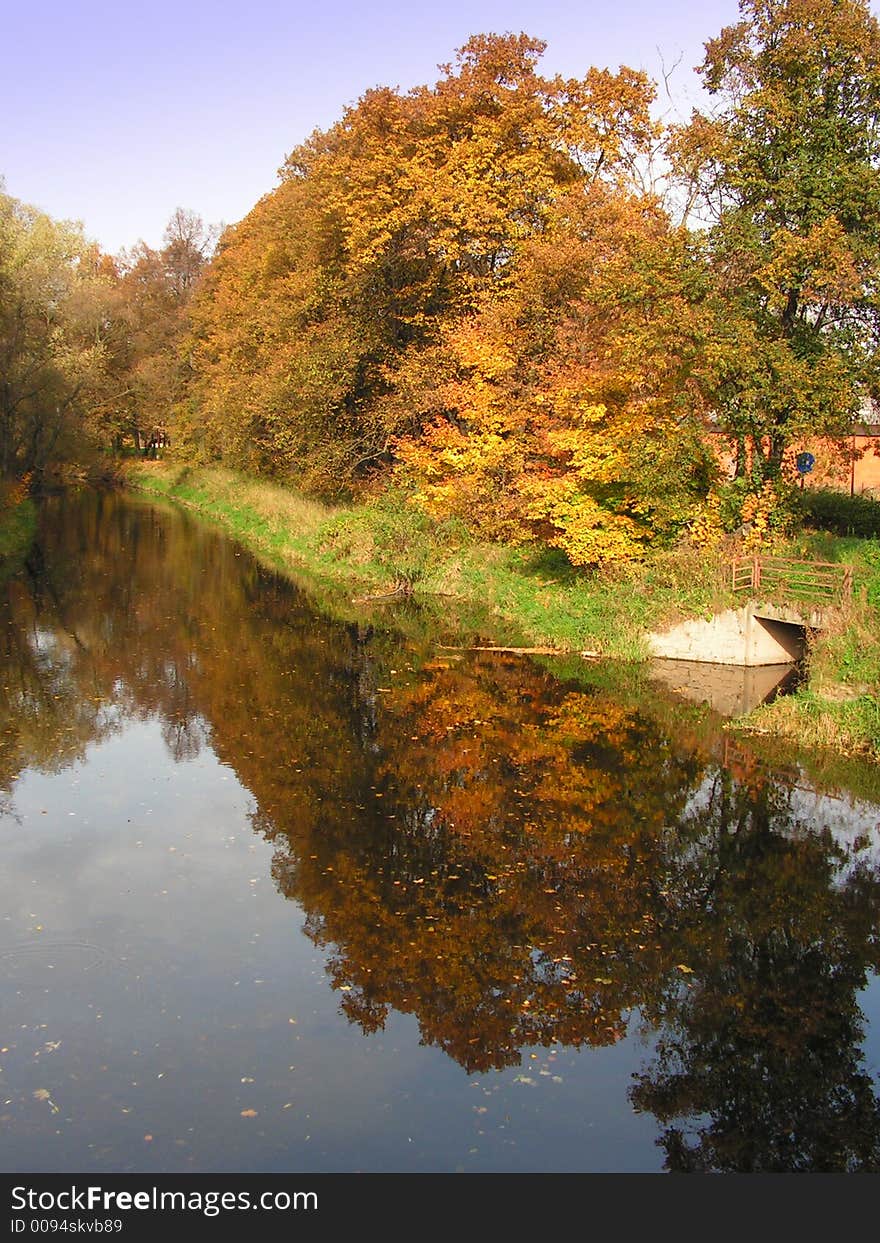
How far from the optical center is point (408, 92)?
37.5m

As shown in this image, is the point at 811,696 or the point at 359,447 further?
the point at 359,447

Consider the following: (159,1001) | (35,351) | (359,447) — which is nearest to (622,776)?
(159,1001)

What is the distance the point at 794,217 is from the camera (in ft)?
79.5

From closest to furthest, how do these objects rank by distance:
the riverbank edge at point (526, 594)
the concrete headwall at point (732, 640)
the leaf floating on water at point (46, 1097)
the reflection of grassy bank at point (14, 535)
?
the leaf floating on water at point (46, 1097), the riverbank edge at point (526, 594), the concrete headwall at point (732, 640), the reflection of grassy bank at point (14, 535)

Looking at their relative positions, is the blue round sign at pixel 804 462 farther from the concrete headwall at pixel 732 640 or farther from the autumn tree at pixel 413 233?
the autumn tree at pixel 413 233

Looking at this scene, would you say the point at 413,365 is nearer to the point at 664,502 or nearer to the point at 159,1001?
the point at 664,502

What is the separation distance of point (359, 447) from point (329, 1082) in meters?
33.9

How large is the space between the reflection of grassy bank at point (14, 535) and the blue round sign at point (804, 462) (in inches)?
971

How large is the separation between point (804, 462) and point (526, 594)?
26.0ft

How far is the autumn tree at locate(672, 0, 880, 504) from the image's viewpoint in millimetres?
23109

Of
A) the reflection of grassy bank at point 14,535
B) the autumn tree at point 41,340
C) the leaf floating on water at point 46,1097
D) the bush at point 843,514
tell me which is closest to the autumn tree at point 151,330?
the autumn tree at point 41,340

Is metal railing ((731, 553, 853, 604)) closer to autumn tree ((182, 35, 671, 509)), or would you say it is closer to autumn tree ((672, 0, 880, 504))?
autumn tree ((672, 0, 880, 504))

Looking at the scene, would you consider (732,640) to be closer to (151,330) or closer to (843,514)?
(843,514)

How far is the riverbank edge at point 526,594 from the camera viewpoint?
19375 mm
